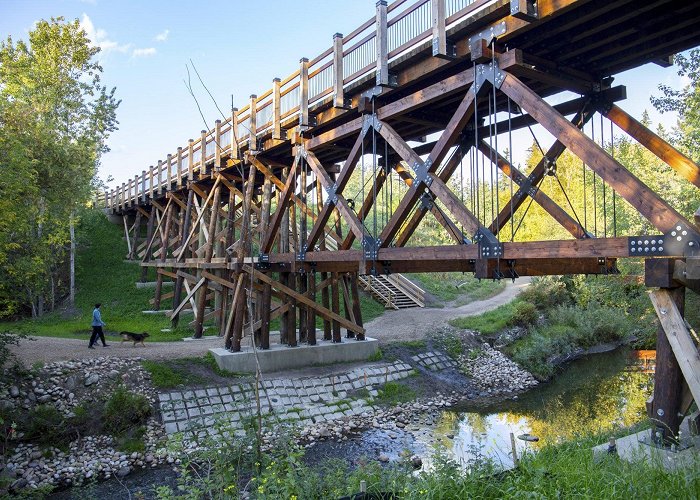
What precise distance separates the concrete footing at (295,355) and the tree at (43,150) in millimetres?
5395

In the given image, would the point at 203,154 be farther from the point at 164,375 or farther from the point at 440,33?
the point at 440,33

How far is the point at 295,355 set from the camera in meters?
12.8

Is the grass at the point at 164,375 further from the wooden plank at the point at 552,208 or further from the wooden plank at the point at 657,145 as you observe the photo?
the wooden plank at the point at 657,145

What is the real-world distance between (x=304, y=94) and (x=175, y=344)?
8170mm

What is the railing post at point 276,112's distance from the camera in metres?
10.9

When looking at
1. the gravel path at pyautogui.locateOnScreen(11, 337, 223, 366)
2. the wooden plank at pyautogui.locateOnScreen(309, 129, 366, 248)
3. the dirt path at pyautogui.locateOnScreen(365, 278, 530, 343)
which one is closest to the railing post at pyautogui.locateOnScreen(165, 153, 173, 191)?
the gravel path at pyautogui.locateOnScreen(11, 337, 223, 366)

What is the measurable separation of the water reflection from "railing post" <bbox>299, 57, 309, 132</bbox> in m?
6.41

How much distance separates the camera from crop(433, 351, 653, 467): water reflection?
31.7 ft

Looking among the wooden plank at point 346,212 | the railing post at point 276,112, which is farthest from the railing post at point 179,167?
the wooden plank at point 346,212

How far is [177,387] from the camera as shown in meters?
11.0

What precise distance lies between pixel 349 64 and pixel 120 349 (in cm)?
930

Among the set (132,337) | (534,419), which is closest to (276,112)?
(132,337)

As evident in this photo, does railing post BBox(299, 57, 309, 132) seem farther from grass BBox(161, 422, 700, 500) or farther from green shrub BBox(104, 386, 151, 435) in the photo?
grass BBox(161, 422, 700, 500)

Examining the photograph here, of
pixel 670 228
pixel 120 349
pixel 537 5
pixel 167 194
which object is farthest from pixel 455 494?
pixel 167 194
